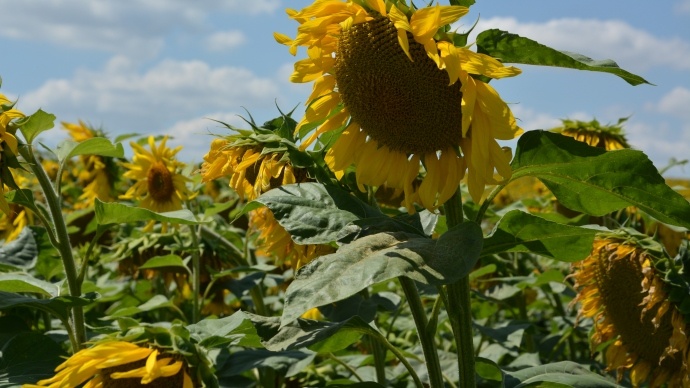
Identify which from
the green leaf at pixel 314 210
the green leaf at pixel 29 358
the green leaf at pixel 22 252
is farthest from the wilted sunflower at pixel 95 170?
the green leaf at pixel 314 210

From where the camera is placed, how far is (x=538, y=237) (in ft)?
4.40

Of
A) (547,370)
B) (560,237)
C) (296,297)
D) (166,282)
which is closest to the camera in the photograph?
(296,297)

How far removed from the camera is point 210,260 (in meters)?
2.90

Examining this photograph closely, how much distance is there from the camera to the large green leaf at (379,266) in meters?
1.06

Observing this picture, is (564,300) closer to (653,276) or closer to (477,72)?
(653,276)

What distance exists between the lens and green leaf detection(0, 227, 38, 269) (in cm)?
238

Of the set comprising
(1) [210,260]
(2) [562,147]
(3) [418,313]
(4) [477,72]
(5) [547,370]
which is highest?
(1) [210,260]

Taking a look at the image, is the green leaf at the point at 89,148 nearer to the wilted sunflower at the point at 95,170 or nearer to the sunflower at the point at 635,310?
the sunflower at the point at 635,310

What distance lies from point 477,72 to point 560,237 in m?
0.30

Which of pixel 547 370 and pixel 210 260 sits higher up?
pixel 210 260

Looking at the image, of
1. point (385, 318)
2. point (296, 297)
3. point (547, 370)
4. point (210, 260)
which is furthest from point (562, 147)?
point (385, 318)

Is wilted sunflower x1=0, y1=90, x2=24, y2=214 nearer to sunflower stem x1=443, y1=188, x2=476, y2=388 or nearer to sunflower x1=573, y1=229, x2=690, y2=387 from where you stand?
sunflower stem x1=443, y1=188, x2=476, y2=388

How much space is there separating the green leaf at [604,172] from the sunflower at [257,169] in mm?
458

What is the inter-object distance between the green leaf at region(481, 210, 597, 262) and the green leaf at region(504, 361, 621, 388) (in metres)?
0.34
